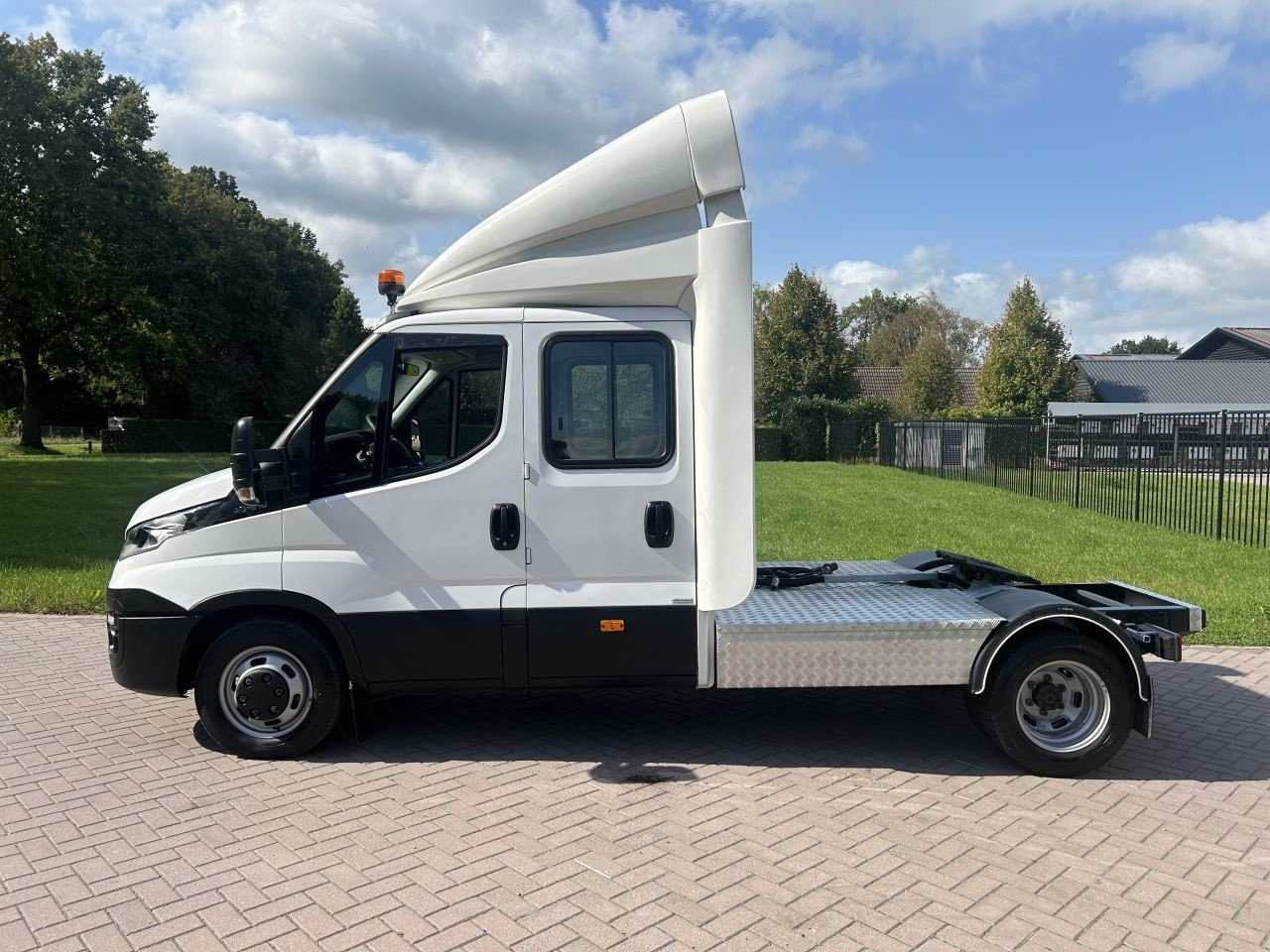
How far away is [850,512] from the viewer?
60.0ft

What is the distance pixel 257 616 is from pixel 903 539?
10.8m

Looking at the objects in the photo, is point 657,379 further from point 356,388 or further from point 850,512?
point 850,512

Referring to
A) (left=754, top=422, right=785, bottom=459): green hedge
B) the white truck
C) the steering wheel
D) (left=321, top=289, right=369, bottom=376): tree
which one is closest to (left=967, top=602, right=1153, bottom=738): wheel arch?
the white truck

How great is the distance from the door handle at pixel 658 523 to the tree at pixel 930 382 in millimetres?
48918

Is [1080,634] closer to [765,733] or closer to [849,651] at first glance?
[849,651]

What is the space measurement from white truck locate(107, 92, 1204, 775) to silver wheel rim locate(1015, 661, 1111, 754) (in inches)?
0.6

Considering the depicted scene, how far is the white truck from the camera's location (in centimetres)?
519

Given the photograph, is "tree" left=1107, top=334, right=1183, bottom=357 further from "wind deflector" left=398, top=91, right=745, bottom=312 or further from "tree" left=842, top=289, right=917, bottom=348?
"wind deflector" left=398, top=91, right=745, bottom=312

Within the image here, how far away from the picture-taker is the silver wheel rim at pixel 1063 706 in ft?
17.4

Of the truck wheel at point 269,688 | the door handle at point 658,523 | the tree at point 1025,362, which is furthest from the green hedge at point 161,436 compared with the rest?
the door handle at point 658,523

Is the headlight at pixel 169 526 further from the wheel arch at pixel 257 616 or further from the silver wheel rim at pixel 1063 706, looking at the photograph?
the silver wheel rim at pixel 1063 706

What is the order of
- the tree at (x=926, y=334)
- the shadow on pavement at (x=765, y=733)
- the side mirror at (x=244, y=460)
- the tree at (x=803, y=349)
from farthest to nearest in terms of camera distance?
the tree at (x=926, y=334) → the tree at (x=803, y=349) → the shadow on pavement at (x=765, y=733) → the side mirror at (x=244, y=460)

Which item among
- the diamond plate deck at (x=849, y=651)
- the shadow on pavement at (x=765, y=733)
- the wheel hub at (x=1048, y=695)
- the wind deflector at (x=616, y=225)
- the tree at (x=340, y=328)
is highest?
the tree at (x=340, y=328)

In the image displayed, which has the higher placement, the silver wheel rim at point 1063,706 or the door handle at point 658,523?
the door handle at point 658,523
